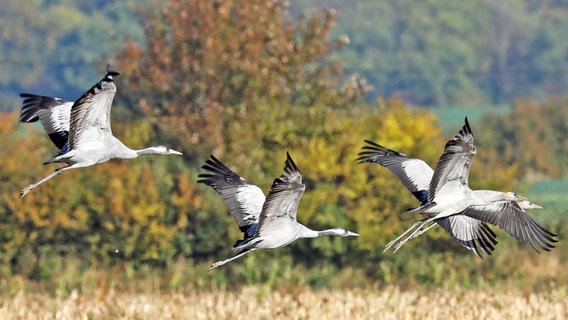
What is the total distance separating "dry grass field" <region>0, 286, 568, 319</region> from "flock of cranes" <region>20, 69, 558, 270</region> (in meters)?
3.35

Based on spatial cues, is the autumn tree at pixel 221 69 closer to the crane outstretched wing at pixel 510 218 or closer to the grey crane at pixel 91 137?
the crane outstretched wing at pixel 510 218

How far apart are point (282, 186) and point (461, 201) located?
197 cm

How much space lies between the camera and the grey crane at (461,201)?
13.8 m

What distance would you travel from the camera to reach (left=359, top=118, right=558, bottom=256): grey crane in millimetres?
13805

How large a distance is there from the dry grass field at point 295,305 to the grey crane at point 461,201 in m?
2.83

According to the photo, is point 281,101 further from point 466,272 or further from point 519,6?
point 519,6

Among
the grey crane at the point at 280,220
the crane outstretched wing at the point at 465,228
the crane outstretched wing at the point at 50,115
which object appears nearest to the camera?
the grey crane at the point at 280,220

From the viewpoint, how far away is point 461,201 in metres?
14.1

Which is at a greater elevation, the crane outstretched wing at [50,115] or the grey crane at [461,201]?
the crane outstretched wing at [50,115]

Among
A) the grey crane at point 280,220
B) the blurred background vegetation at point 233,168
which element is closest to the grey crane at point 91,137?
the grey crane at point 280,220

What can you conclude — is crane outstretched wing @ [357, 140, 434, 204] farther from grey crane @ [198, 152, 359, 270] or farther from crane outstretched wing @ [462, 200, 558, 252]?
grey crane @ [198, 152, 359, 270]

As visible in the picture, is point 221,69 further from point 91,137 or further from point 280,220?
point 280,220

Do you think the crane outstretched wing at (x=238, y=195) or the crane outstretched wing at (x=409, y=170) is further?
the crane outstretched wing at (x=409, y=170)

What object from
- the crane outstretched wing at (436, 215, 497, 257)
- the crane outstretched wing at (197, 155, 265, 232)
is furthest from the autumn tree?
the crane outstretched wing at (197, 155, 265, 232)
